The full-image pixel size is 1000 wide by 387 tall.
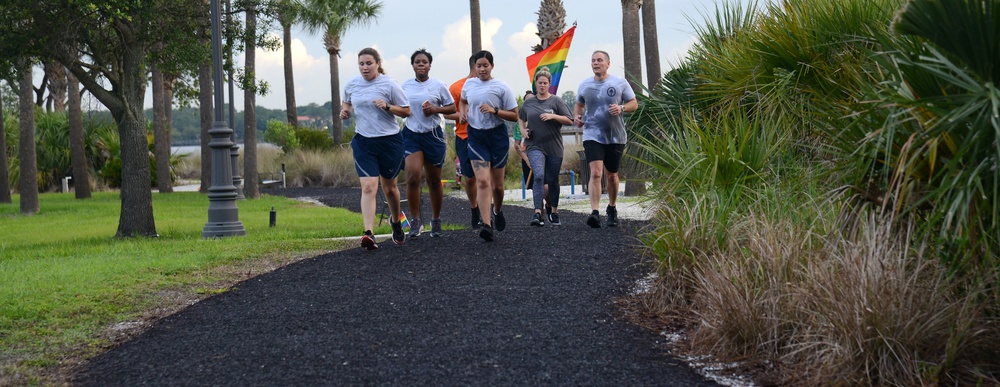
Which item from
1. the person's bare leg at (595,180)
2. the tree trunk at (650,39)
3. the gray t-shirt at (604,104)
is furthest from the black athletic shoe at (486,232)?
the tree trunk at (650,39)

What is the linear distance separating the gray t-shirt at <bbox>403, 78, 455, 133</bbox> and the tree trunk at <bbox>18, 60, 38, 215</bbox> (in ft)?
43.8

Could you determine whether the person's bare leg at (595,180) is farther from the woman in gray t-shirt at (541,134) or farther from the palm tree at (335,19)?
the palm tree at (335,19)

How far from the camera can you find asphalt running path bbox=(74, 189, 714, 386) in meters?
4.87

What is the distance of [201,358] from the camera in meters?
5.38

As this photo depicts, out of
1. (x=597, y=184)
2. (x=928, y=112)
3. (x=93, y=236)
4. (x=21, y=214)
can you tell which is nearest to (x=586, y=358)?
(x=928, y=112)

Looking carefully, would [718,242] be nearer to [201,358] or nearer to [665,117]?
[201,358]

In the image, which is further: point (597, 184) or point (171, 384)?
point (597, 184)

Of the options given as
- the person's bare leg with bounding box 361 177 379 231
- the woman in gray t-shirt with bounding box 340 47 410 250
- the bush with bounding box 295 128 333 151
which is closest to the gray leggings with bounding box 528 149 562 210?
the woman in gray t-shirt with bounding box 340 47 410 250

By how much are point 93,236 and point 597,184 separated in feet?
24.2

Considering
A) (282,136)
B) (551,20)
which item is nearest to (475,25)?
(551,20)

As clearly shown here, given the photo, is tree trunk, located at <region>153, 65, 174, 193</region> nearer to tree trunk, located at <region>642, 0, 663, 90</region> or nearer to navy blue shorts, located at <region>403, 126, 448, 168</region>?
tree trunk, located at <region>642, 0, 663, 90</region>

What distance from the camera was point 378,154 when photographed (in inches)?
383

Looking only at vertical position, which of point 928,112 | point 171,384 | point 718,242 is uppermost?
point 928,112

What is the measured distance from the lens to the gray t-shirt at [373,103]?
9.62 m
